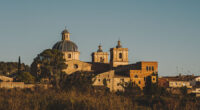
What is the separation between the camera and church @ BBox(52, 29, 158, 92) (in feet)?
195

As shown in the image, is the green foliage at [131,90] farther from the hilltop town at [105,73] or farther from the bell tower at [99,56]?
the bell tower at [99,56]

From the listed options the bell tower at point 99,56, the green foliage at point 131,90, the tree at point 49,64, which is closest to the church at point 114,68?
the green foliage at point 131,90

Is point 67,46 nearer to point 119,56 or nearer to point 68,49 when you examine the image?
point 68,49

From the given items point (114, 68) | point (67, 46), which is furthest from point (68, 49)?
point (114, 68)

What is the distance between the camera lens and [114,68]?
234ft

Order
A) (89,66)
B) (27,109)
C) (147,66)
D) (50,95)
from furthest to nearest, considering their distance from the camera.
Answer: (89,66) < (147,66) < (50,95) < (27,109)

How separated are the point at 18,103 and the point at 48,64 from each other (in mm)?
41254

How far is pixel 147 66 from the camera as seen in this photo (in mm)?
61031

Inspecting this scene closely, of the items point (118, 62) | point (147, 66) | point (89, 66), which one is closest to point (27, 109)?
point (147, 66)

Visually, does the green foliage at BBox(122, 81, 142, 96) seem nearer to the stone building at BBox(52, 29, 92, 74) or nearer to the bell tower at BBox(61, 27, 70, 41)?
the stone building at BBox(52, 29, 92, 74)

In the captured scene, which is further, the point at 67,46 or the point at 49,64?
the point at 67,46

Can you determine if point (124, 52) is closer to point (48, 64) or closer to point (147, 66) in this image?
point (147, 66)

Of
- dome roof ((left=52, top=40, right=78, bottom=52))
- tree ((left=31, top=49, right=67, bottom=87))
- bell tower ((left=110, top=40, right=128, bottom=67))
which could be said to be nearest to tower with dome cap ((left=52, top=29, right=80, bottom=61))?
dome roof ((left=52, top=40, right=78, bottom=52))

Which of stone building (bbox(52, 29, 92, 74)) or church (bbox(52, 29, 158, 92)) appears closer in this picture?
church (bbox(52, 29, 158, 92))
